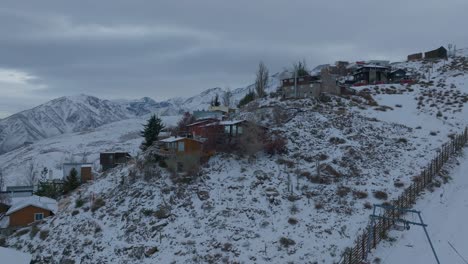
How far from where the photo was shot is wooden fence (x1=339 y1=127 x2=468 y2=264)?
871 inches

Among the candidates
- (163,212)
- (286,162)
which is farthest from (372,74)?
(163,212)

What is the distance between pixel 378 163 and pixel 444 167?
5671 millimetres

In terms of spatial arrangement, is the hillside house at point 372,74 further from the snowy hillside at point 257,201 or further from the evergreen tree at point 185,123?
the evergreen tree at point 185,123

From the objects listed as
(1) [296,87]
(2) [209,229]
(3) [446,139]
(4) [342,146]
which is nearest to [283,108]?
(1) [296,87]

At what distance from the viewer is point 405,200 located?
2747 centimetres

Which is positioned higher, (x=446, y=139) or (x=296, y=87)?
(x=296, y=87)

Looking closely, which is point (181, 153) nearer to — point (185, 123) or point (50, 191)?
point (185, 123)

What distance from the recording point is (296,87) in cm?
5328

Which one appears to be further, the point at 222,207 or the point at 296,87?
the point at 296,87

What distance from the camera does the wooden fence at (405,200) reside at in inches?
871

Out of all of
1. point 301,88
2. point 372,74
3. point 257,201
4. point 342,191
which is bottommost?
point 257,201

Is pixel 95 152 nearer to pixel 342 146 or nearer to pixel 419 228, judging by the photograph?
pixel 342 146

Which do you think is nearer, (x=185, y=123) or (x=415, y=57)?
(x=185, y=123)

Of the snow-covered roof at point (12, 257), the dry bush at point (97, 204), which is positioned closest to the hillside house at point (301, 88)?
the dry bush at point (97, 204)
